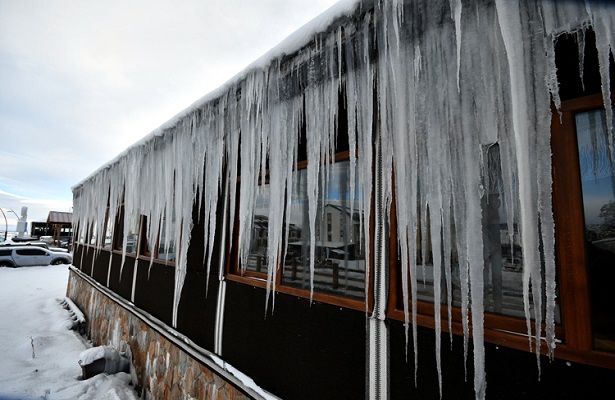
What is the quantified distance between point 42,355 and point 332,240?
590 centimetres

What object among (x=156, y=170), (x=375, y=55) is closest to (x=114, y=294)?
(x=156, y=170)

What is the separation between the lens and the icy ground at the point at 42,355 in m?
4.11

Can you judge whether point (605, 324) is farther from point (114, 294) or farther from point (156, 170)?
point (114, 294)

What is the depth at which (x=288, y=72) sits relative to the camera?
2.15m

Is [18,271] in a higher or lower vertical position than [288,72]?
lower

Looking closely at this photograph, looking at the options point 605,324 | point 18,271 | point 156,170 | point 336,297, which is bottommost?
point 18,271

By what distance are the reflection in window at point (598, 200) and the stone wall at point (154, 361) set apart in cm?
278

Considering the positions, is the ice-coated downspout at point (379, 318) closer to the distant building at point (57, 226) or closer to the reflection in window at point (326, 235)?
the reflection in window at point (326, 235)

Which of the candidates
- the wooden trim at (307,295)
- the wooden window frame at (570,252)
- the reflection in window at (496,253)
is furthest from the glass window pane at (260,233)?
the wooden window frame at (570,252)

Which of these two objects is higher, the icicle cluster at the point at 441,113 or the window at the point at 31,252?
the icicle cluster at the point at 441,113

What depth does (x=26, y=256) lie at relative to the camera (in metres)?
16.4

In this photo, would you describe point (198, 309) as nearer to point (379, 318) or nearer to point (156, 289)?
point (156, 289)

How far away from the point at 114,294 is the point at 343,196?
544cm

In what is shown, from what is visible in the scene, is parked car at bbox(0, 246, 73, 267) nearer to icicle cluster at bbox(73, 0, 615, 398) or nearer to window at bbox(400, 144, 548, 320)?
A: icicle cluster at bbox(73, 0, 615, 398)
